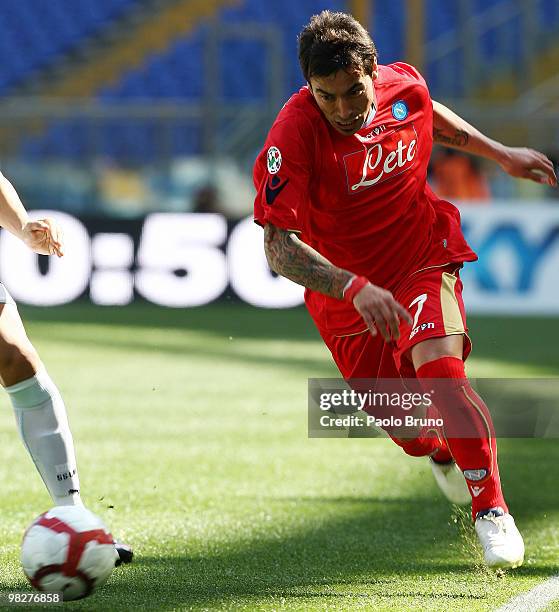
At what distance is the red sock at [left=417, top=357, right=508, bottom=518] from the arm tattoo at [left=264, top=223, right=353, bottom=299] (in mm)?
490

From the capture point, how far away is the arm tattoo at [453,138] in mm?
4954

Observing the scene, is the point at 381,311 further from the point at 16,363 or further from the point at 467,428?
the point at 16,363

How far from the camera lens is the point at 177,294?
41.7ft

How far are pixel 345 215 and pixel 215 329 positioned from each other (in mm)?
7284

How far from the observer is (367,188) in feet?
14.6

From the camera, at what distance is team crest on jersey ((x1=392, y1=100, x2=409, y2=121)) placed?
452 centimetres

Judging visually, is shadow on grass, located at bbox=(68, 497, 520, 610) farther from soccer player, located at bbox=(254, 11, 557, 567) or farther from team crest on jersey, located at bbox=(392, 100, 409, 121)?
team crest on jersey, located at bbox=(392, 100, 409, 121)

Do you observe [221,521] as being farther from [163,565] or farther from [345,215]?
[345,215]

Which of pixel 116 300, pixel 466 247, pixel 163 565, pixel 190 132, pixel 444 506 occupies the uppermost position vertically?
pixel 466 247

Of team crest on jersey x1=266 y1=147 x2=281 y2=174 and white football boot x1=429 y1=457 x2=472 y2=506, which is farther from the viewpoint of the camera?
white football boot x1=429 y1=457 x2=472 y2=506

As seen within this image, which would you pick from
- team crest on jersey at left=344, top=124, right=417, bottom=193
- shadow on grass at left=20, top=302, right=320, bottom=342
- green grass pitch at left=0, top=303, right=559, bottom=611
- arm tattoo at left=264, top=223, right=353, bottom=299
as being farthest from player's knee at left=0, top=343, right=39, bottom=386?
shadow on grass at left=20, top=302, right=320, bottom=342

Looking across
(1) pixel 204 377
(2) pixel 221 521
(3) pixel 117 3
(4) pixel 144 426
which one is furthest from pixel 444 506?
(3) pixel 117 3

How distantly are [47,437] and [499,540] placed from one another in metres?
1.51

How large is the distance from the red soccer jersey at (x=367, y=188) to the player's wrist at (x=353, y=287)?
1.13 ft
